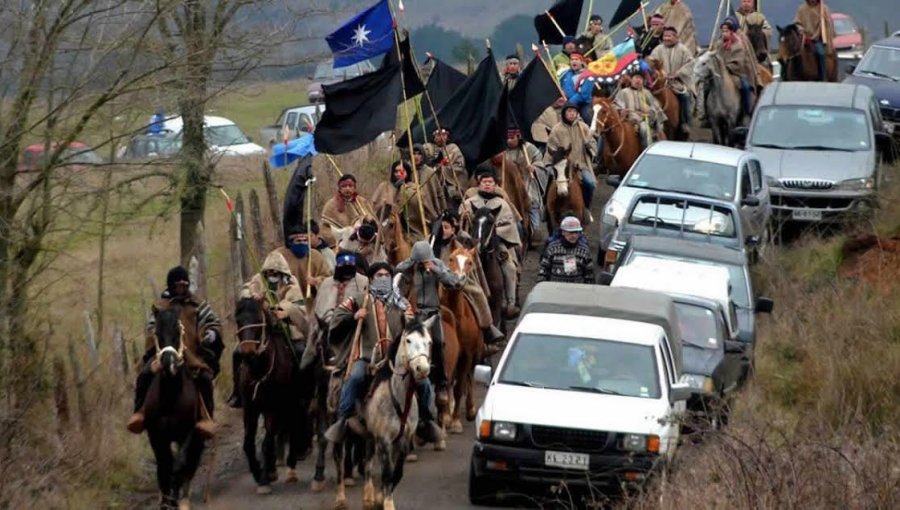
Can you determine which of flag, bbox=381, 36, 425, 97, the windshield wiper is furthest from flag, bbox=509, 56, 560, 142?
the windshield wiper

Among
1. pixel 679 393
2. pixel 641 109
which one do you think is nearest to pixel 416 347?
pixel 679 393

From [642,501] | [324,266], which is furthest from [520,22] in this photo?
[642,501]

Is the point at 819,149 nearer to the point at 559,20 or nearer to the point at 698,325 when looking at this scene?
the point at 559,20

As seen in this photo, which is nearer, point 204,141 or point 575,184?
point 204,141

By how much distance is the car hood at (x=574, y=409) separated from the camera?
1602cm

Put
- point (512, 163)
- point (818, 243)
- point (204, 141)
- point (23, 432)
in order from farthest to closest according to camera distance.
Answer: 1. point (818, 243)
2. point (512, 163)
3. point (204, 141)
4. point (23, 432)

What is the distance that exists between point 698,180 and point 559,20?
7827 mm

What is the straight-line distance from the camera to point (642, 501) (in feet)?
47.5

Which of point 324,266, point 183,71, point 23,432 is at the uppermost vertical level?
point 183,71

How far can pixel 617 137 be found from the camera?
2964 cm

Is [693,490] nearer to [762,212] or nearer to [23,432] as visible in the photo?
[23,432]

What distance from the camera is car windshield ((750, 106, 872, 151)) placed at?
94.0 ft

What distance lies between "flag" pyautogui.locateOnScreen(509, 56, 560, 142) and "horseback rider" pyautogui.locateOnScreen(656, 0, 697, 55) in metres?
8.95

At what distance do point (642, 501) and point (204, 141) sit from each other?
1067 centimetres
